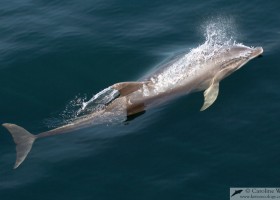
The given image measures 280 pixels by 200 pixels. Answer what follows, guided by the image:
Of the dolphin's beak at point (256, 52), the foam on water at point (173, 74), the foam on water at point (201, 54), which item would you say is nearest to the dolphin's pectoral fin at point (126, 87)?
the foam on water at point (173, 74)

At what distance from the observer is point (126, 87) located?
26.4 m

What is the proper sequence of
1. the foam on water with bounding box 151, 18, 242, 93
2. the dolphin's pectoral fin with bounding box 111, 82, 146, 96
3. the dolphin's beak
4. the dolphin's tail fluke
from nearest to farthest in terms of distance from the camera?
the dolphin's tail fluke
the dolphin's pectoral fin with bounding box 111, 82, 146, 96
the foam on water with bounding box 151, 18, 242, 93
the dolphin's beak

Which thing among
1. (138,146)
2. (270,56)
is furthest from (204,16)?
(138,146)

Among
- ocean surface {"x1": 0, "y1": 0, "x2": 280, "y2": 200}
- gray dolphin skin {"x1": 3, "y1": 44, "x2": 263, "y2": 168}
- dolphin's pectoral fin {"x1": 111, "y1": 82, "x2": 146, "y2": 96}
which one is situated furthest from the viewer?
dolphin's pectoral fin {"x1": 111, "y1": 82, "x2": 146, "y2": 96}

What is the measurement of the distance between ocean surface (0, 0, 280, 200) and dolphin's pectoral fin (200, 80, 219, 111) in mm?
310

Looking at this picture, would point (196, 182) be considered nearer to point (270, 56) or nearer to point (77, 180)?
point (77, 180)

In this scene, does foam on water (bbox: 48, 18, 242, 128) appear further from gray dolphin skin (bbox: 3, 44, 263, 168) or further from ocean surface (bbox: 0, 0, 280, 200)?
ocean surface (bbox: 0, 0, 280, 200)

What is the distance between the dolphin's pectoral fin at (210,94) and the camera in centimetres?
2586

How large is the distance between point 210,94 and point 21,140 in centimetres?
944

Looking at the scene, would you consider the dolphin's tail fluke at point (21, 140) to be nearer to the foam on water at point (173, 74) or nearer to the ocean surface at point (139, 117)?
the ocean surface at point (139, 117)

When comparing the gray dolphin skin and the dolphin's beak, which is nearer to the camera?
the gray dolphin skin

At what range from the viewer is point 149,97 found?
→ 27.1 meters

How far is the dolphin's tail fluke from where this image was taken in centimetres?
2416

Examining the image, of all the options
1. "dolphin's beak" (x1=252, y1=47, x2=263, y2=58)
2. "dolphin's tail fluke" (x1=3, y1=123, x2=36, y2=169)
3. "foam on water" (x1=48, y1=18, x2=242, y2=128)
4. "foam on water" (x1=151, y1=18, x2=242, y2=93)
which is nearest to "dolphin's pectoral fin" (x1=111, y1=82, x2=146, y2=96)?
"foam on water" (x1=48, y1=18, x2=242, y2=128)
